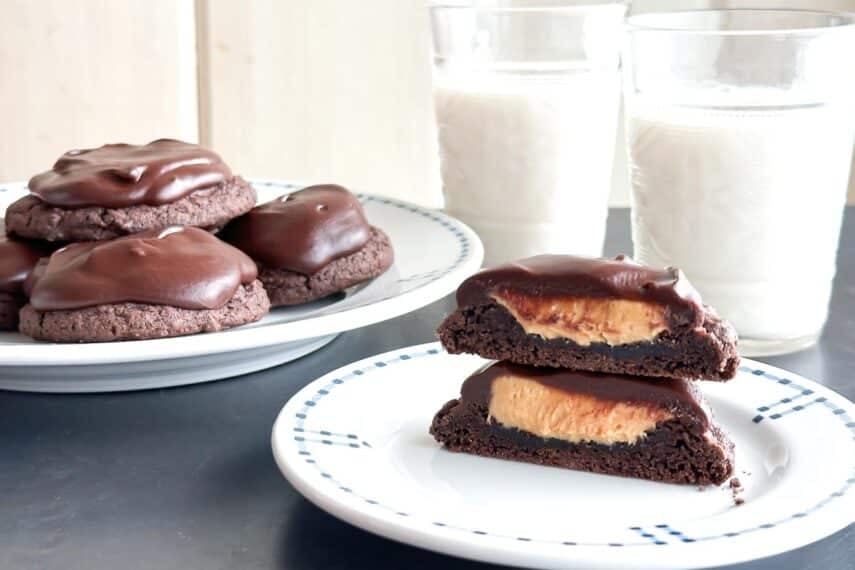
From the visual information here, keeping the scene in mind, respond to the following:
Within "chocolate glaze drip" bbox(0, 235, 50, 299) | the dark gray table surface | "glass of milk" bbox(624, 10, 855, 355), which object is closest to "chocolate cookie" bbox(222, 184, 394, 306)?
the dark gray table surface

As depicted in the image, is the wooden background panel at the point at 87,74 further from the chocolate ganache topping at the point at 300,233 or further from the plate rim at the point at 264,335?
the plate rim at the point at 264,335

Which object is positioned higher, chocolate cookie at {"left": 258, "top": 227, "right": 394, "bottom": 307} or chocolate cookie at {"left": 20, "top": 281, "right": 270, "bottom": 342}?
chocolate cookie at {"left": 20, "top": 281, "right": 270, "bottom": 342}

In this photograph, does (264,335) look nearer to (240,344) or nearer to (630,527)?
(240,344)

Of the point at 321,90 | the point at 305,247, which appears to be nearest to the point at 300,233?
the point at 305,247

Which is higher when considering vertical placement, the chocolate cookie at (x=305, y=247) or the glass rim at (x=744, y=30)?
the glass rim at (x=744, y=30)

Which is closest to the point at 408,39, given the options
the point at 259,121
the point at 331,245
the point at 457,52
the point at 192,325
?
the point at 259,121

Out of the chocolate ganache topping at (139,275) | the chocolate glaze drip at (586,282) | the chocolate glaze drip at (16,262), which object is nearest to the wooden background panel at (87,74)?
the chocolate glaze drip at (16,262)

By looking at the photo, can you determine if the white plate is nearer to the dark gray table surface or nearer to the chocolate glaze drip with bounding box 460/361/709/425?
the dark gray table surface
